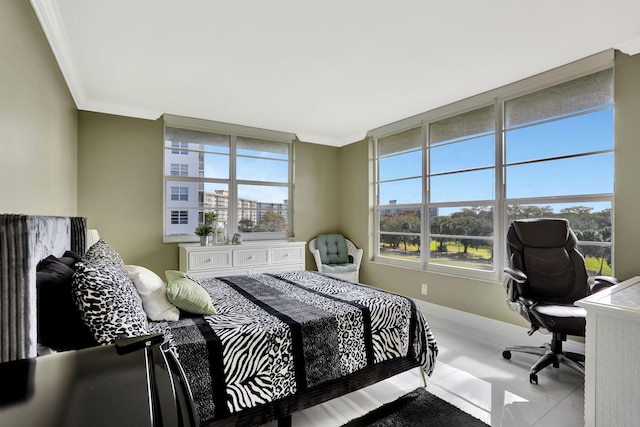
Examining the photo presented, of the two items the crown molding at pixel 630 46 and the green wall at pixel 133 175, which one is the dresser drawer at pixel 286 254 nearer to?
the green wall at pixel 133 175

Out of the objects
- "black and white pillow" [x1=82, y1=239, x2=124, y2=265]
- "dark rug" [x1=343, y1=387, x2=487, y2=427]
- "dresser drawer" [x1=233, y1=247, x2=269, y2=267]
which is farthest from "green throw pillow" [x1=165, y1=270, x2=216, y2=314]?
"dresser drawer" [x1=233, y1=247, x2=269, y2=267]

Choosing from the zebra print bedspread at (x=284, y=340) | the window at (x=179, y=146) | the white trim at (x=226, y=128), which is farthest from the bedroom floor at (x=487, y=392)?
the white trim at (x=226, y=128)

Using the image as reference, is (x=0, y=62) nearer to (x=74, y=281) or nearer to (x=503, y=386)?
(x=74, y=281)

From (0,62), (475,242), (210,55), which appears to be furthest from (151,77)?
(475,242)

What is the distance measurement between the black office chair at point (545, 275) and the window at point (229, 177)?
10.9 feet

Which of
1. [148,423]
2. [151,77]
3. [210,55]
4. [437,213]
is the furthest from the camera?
[437,213]

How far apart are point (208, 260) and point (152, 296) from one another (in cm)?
235

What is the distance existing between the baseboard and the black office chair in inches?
11.5

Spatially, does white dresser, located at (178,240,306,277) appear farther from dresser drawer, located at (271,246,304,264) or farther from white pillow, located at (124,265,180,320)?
white pillow, located at (124,265,180,320)

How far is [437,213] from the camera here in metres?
4.07

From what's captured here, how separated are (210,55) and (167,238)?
255 cm

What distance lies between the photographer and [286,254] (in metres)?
4.59

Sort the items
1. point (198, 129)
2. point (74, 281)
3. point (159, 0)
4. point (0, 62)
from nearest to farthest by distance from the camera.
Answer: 1. point (74, 281)
2. point (0, 62)
3. point (159, 0)
4. point (198, 129)

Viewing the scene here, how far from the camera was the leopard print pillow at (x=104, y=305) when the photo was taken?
48.0 inches
